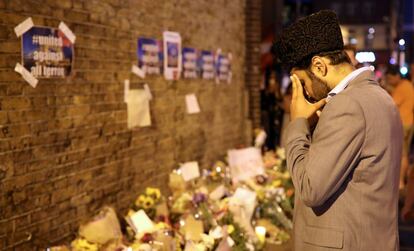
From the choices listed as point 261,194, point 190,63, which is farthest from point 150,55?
point 261,194

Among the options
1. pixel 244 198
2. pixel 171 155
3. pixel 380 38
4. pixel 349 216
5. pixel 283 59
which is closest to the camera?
pixel 349 216

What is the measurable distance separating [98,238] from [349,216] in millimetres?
3047

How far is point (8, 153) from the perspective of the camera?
173 inches

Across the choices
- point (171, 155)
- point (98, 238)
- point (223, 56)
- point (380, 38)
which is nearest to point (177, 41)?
point (171, 155)

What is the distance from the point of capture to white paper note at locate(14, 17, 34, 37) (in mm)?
4465

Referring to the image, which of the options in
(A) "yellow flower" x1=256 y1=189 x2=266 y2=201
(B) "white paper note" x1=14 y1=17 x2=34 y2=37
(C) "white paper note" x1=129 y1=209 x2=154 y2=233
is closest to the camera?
(B) "white paper note" x1=14 y1=17 x2=34 y2=37

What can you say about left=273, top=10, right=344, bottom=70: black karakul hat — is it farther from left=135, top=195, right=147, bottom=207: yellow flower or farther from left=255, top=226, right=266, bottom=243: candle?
left=135, top=195, right=147, bottom=207: yellow flower

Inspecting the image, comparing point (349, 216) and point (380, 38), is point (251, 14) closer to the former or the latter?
point (349, 216)

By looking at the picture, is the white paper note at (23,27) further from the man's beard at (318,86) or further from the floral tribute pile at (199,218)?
the man's beard at (318,86)

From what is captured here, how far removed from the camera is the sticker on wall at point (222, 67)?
9344mm

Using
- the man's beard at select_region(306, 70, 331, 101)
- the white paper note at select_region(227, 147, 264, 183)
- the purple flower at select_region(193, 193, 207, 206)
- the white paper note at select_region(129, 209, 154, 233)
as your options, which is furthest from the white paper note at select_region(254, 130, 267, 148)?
the man's beard at select_region(306, 70, 331, 101)

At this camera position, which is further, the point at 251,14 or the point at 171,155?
the point at 251,14

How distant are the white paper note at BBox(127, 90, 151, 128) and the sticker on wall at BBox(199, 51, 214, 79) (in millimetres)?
2020

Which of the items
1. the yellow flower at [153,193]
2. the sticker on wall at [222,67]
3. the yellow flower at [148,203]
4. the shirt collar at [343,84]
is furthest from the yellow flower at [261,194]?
the shirt collar at [343,84]
